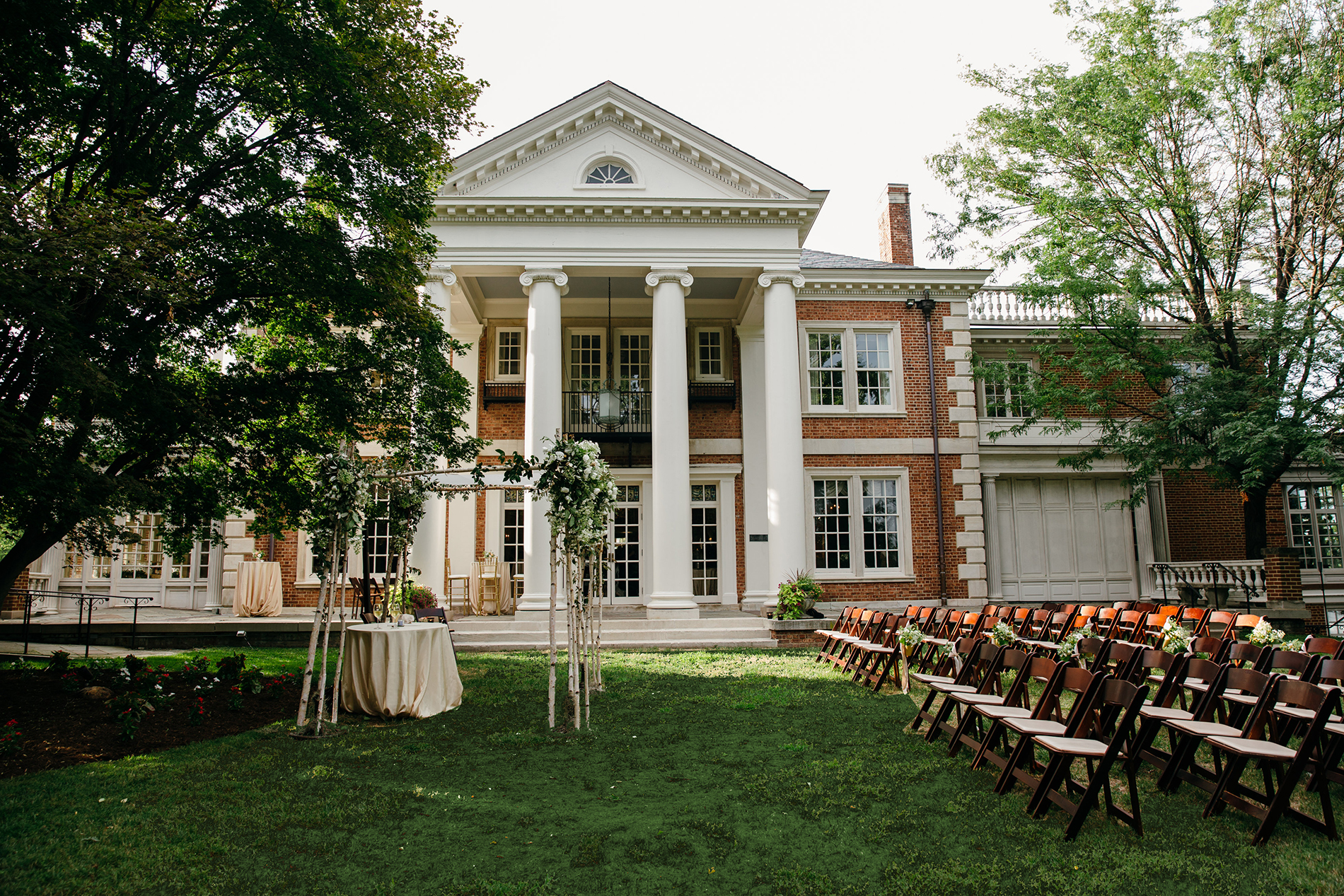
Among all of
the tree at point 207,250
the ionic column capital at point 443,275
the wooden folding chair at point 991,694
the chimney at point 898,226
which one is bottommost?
the wooden folding chair at point 991,694

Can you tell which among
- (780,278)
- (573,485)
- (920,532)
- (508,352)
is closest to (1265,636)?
(573,485)

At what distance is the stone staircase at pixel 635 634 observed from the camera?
1371 cm

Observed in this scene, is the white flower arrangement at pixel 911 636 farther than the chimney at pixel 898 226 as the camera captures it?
No

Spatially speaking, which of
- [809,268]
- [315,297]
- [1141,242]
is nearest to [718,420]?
[809,268]

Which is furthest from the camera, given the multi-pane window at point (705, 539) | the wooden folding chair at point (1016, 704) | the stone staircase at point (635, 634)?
the multi-pane window at point (705, 539)

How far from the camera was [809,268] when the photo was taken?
60.4ft

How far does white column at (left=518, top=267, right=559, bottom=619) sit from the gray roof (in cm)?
614

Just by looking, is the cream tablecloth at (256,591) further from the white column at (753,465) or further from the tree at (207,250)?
the white column at (753,465)

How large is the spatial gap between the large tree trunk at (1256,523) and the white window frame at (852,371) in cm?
710

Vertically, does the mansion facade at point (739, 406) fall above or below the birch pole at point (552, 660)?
above

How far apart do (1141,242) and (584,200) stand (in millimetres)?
11535

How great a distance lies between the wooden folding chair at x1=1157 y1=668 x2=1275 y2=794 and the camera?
477 cm

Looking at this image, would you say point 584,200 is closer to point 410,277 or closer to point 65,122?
point 410,277

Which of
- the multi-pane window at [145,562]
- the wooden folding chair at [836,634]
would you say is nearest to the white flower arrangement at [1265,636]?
the wooden folding chair at [836,634]
